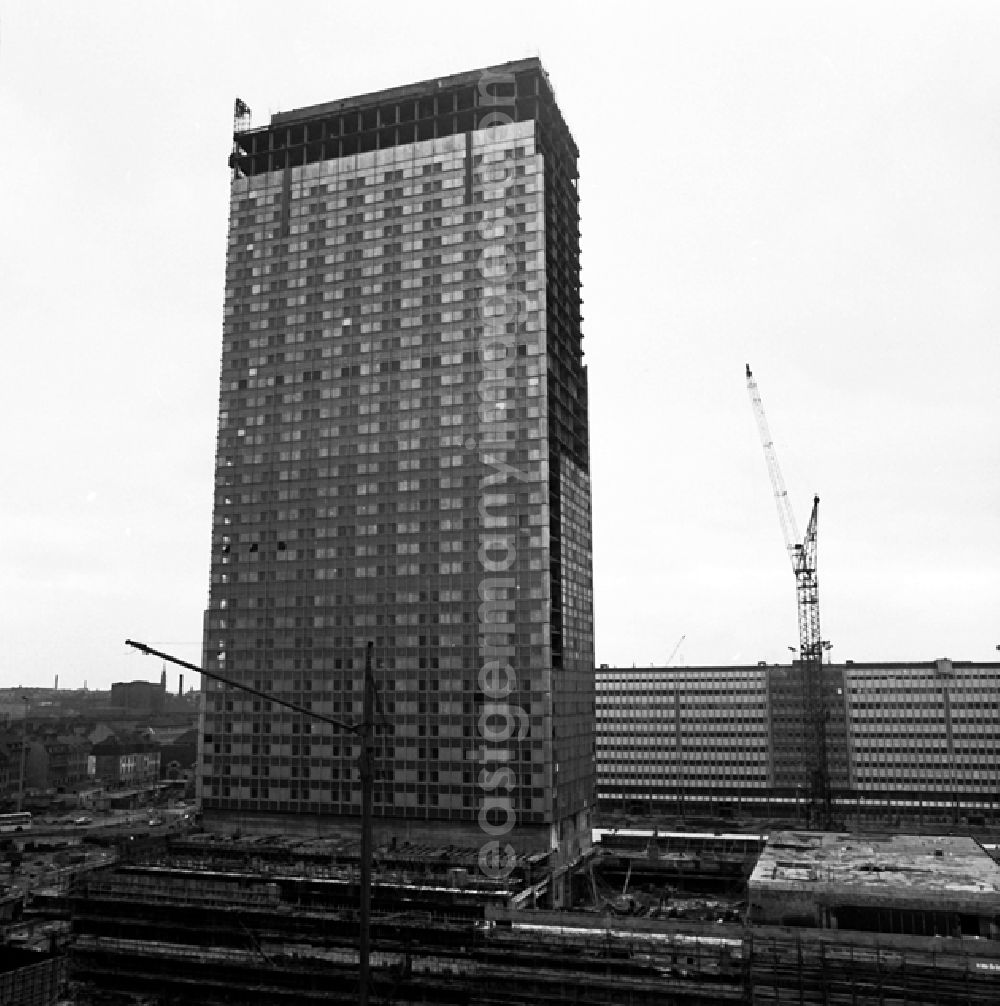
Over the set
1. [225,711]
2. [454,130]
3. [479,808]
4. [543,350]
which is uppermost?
[454,130]

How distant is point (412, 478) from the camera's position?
122 metres

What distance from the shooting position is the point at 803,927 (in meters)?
84.8

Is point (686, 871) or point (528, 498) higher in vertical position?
point (528, 498)

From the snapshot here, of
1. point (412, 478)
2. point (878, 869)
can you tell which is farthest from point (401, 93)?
point (878, 869)

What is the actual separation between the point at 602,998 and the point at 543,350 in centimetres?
7222

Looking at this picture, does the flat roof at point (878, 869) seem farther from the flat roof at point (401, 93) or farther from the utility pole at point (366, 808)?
the flat roof at point (401, 93)

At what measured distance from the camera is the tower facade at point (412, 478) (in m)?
115

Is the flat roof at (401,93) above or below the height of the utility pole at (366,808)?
above

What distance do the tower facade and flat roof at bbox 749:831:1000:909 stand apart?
87.0 ft

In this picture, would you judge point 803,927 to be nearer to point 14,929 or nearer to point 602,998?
point 602,998

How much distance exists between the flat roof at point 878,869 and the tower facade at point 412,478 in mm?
26533

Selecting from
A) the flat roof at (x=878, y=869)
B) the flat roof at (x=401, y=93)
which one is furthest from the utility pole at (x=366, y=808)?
the flat roof at (x=401, y=93)

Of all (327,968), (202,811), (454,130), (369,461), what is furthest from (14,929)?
(454,130)

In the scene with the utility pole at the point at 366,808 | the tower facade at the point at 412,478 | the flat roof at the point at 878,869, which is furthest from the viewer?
the tower facade at the point at 412,478
